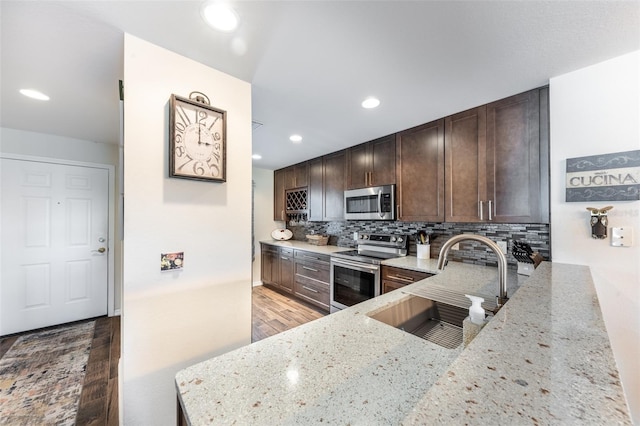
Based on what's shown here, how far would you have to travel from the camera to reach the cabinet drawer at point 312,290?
3.23 meters

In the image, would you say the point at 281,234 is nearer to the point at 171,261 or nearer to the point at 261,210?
the point at 261,210

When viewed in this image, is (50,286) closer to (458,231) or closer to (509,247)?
(458,231)

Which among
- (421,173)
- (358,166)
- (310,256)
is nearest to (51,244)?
(310,256)

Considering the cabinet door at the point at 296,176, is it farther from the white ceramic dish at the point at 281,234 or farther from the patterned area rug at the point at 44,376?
the patterned area rug at the point at 44,376

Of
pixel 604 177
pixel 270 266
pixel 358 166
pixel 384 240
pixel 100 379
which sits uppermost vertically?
pixel 358 166

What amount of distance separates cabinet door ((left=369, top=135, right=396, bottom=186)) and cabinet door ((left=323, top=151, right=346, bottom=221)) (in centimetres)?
49

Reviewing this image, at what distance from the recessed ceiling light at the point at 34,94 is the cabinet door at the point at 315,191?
9.32 feet

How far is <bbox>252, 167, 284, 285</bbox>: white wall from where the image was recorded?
4530 millimetres

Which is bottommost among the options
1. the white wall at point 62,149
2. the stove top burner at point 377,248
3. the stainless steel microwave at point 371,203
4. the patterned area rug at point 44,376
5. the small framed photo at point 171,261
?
the patterned area rug at point 44,376

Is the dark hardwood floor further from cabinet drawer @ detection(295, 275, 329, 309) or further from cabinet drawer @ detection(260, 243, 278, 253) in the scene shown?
cabinet drawer @ detection(260, 243, 278, 253)

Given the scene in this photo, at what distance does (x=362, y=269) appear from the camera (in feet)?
8.91

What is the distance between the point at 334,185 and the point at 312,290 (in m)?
1.53

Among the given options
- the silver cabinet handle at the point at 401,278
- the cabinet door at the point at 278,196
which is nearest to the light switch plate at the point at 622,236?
the silver cabinet handle at the point at 401,278

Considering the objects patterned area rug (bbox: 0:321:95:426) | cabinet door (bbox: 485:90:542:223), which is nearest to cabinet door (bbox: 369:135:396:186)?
cabinet door (bbox: 485:90:542:223)
